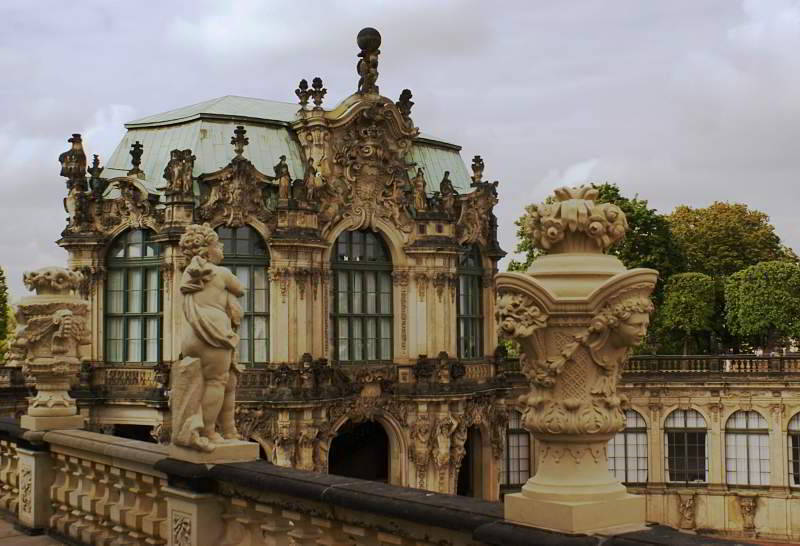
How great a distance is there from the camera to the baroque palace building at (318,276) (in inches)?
1234

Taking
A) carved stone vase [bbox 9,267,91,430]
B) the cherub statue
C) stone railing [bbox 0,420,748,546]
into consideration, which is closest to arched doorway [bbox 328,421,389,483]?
stone railing [bbox 0,420,748,546]

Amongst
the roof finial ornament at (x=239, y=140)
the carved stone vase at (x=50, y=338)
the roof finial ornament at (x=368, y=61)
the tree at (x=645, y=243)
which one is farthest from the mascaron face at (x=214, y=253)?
the tree at (x=645, y=243)

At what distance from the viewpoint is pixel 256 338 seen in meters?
32.0

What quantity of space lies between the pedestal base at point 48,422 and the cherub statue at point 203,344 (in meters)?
3.75

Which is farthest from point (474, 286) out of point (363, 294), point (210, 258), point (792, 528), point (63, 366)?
point (210, 258)

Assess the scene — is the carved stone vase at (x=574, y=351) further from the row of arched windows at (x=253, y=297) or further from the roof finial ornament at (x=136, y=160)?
the roof finial ornament at (x=136, y=160)

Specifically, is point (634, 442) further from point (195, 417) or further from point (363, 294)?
point (195, 417)

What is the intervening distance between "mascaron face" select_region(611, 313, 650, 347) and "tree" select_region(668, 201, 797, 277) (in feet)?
201

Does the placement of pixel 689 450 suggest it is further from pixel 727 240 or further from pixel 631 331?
pixel 631 331

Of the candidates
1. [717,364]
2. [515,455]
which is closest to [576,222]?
[515,455]

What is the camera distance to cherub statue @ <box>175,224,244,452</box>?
9.05 metres

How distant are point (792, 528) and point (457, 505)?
38.9 metres

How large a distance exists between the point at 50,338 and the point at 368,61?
77.3 ft

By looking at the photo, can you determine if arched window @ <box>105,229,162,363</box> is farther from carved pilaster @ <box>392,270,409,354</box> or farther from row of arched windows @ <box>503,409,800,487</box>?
row of arched windows @ <box>503,409,800,487</box>
